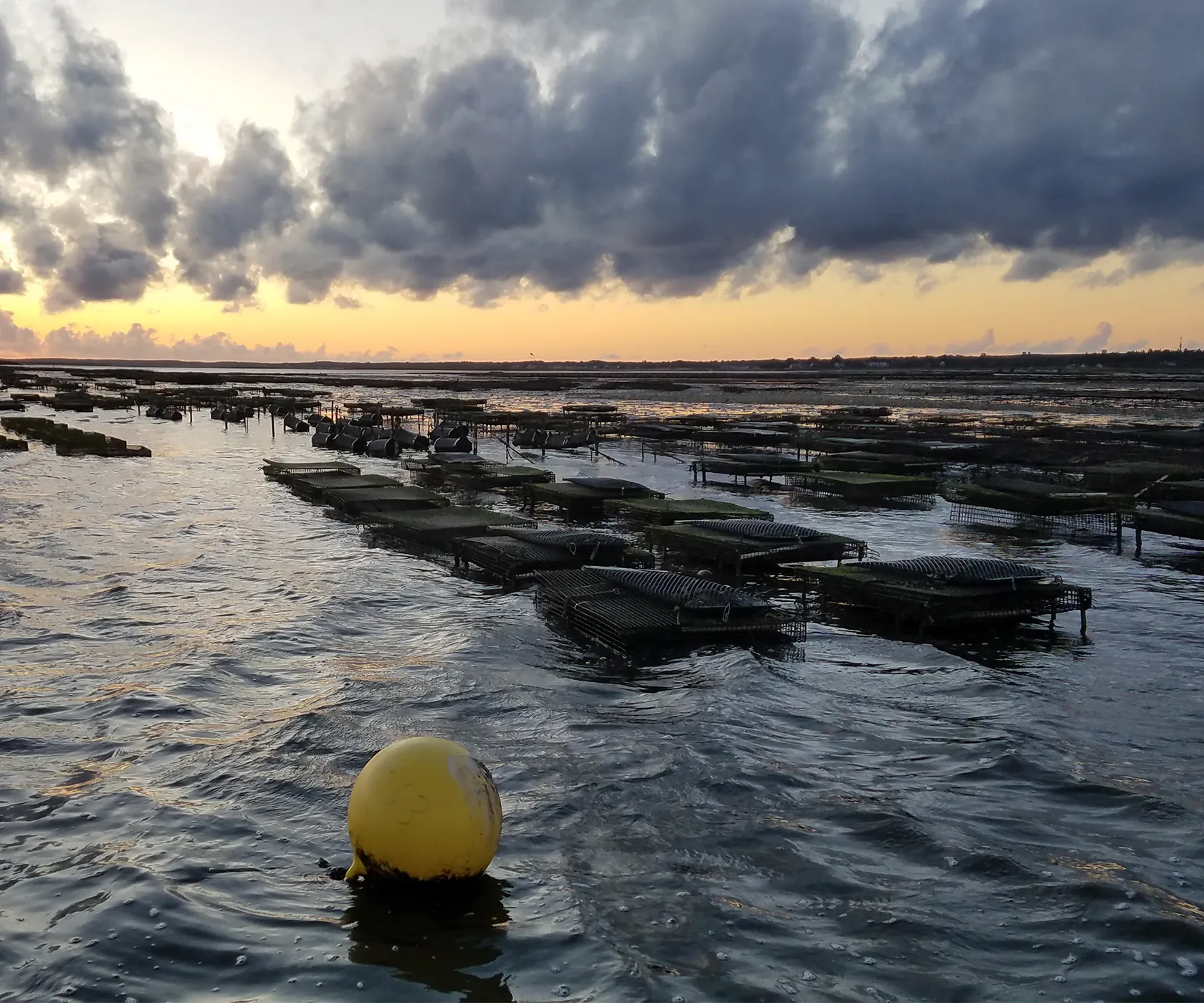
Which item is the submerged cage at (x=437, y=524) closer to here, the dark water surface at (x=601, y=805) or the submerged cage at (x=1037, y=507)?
the dark water surface at (x=601, y=805)

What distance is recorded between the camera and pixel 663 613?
952 inches

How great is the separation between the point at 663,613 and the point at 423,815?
13598mm

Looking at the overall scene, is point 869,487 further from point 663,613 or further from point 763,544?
point 663,613

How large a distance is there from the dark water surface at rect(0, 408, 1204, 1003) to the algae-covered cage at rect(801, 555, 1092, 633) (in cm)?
89

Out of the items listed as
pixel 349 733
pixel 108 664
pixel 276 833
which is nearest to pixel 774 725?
pixel 349 733

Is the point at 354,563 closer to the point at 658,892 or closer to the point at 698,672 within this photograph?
the point at 698,672

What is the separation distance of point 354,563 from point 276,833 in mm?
21103

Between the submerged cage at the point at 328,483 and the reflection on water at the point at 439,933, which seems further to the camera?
the submerged cage at the point at 328,483

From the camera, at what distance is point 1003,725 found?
18891mm

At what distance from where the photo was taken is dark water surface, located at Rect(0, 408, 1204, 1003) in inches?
424

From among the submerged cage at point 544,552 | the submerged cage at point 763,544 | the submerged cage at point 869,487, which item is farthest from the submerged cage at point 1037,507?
the submerged cage at point 544,552

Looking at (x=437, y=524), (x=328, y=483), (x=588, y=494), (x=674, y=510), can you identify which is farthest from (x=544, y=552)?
(x=328, y=483)

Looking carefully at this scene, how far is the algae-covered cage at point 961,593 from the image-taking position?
83.0 ft

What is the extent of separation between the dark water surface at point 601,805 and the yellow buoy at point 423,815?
2.22ft
